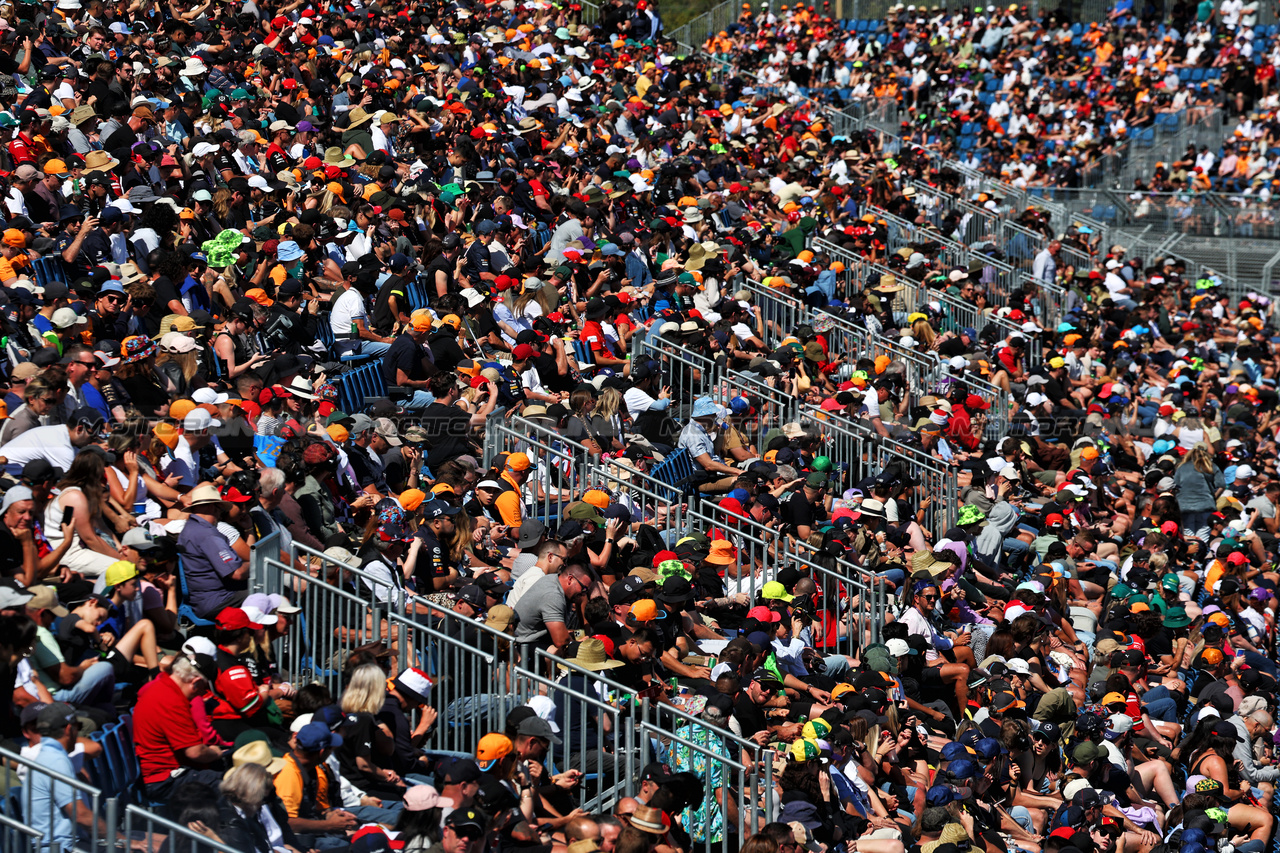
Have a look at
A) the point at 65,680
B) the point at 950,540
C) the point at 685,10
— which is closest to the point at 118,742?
the point at 65,680

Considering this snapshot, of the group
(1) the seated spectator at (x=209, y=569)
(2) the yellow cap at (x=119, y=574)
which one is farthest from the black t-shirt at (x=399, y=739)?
(2) the yellow cap at (x=119, y=574)

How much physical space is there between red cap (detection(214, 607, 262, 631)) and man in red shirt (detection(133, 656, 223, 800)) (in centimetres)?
90

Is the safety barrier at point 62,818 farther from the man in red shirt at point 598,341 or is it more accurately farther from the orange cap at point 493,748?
the man in red shirt at point 598,341

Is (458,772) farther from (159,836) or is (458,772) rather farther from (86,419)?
(86,419)

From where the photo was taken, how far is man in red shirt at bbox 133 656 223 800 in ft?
26.0

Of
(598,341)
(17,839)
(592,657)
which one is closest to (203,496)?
(592,657)

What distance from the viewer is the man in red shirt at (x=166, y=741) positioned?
7.92 meters

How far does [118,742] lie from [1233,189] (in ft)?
88.2

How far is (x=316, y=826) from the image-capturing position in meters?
8.16

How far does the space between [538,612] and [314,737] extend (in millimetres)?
2347

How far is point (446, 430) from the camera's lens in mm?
12977

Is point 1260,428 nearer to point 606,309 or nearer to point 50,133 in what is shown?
point 606,309

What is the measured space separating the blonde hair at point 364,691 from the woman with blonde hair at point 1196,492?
39.0 ft

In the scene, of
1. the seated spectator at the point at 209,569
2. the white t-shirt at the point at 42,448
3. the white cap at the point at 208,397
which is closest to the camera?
the seated spectator at the point at 209,569
